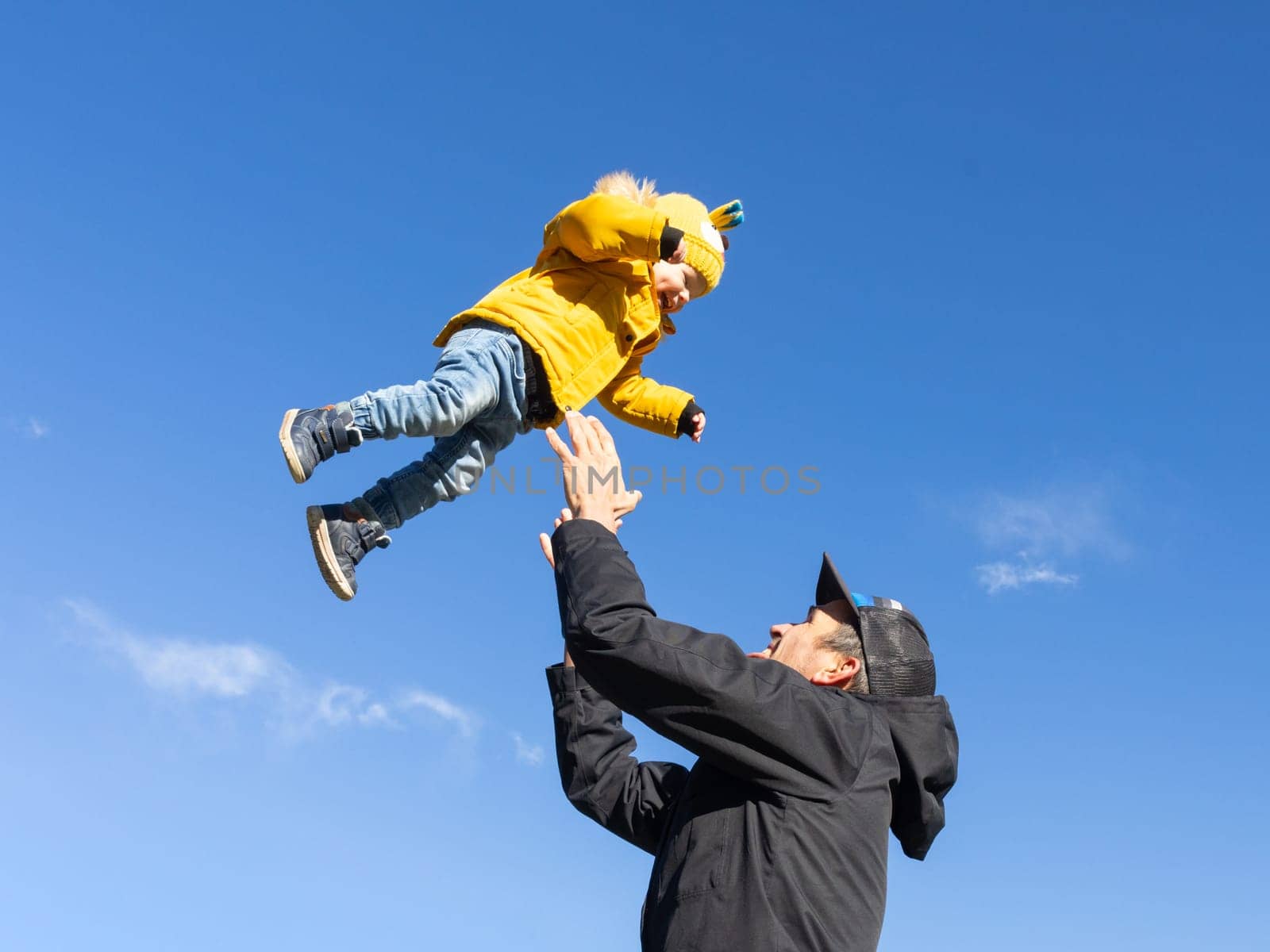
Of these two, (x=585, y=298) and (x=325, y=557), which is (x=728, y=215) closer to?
(x=585, y=298)

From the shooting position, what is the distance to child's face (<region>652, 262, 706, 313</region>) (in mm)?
6668

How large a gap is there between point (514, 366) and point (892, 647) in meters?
2.65

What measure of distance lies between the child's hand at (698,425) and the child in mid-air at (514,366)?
0.59 metres

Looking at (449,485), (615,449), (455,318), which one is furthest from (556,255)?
(615,449)

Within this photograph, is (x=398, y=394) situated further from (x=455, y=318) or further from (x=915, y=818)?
(x=915, y=818)

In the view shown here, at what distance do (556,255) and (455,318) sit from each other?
680mm

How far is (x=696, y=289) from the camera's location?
6.93 meters

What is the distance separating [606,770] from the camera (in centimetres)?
416

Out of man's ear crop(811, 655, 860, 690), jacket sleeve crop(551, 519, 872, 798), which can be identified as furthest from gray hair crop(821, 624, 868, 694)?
jacket sleeve crop(551, 519, 872, 798)

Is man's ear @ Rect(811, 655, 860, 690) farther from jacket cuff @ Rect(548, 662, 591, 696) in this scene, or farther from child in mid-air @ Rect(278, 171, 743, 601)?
child in mid-air @ Rect(278, 171, 743, 601)

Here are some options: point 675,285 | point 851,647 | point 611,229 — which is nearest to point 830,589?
point 851,647

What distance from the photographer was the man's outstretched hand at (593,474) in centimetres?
370

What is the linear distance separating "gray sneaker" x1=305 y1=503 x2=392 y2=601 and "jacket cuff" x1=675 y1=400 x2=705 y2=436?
2.05 meters

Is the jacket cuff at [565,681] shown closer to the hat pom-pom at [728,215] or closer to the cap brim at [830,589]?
the cap brim at [830,589]
